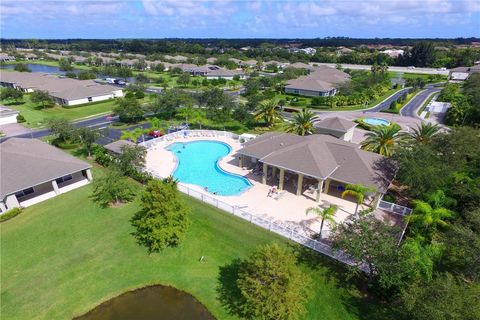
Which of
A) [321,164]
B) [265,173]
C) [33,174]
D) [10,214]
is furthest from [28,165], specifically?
[321,164]

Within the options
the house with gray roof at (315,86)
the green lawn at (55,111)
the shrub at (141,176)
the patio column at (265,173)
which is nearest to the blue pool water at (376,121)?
the house with gray roof at (315,86)

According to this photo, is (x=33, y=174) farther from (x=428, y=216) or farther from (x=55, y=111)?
(x=55, y=111)

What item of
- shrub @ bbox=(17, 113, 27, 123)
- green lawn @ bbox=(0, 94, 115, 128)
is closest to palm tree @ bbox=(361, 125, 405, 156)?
green lawn @ bbox=(0, 94, 115, 128)

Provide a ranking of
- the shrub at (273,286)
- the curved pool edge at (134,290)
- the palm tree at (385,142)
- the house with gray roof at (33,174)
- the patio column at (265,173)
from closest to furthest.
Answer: the shrub at (273,286) < the curved pool edge at (134,290) < the house with gray roof at (33,174) < the patio column at (265,173) < the palm tree at (385,142)

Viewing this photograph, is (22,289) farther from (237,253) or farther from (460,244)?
(460,244)

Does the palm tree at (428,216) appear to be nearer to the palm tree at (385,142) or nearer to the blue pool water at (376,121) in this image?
the palm tree at (385,142)

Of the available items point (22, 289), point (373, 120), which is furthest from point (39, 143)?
point (373, 120)
